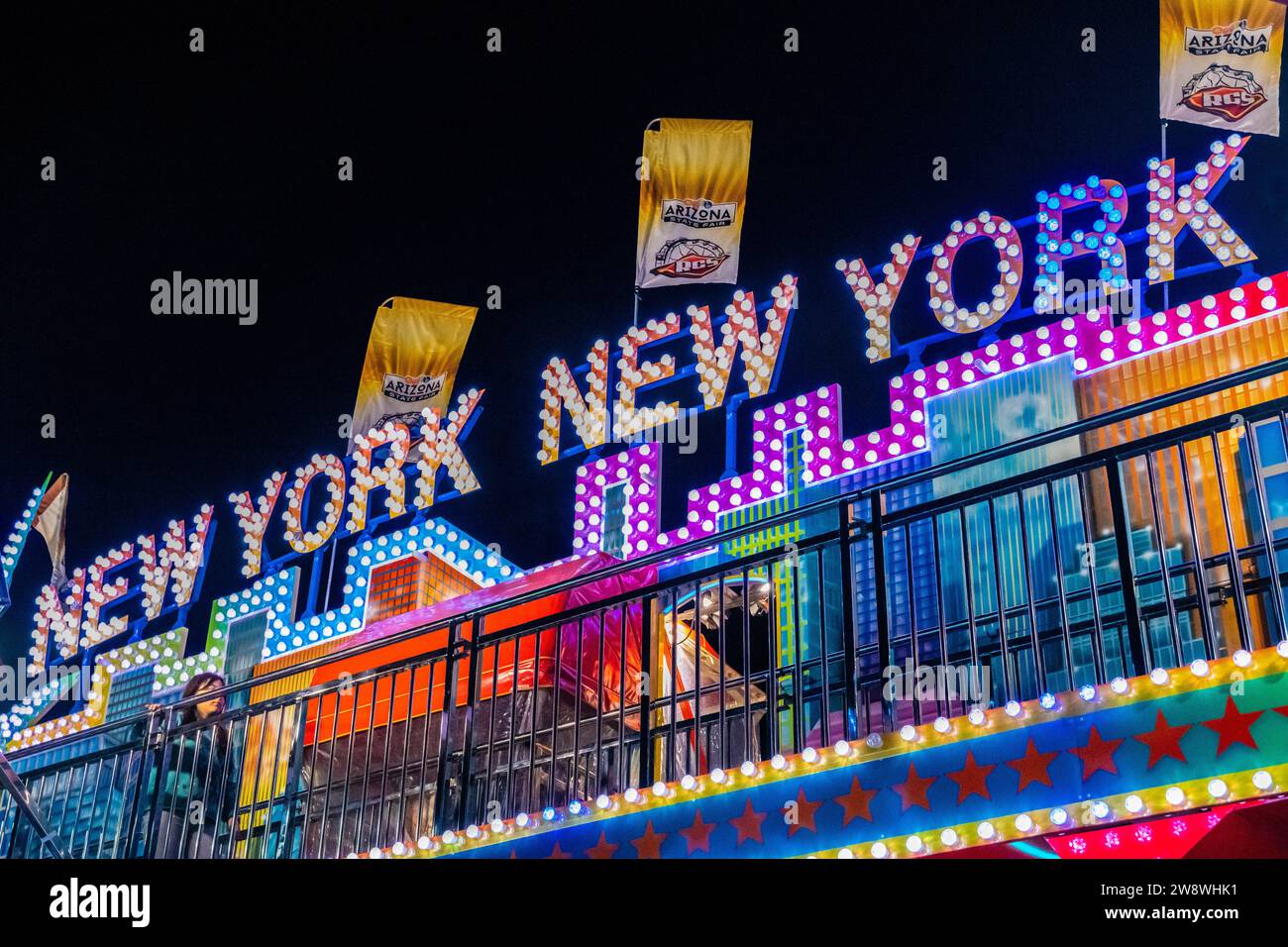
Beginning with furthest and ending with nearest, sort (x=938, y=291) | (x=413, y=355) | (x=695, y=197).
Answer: (x=413, y=355)
(x=695, y=197)
(x=938, y=291)

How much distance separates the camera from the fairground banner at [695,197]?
10969 millimetres

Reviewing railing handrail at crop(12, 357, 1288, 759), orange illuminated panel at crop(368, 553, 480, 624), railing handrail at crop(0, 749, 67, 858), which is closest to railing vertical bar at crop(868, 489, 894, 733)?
railing handrail at crop(12, 357, 1288, 759)

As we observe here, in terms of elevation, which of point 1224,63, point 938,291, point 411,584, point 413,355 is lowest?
point 411,584

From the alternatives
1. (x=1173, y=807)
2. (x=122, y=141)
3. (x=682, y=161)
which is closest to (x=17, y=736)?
(x=122, y=141)

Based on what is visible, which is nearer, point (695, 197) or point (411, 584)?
point (695, 197)

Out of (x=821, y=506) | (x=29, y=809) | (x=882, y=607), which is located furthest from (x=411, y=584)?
(x=882, y=607)

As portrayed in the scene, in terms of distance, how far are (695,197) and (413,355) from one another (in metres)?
3.45

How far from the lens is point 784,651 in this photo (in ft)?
27.0

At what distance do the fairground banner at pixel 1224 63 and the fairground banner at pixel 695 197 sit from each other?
11.1 feet

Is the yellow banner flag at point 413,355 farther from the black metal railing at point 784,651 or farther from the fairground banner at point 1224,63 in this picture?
the fairground banner at point 1224,63

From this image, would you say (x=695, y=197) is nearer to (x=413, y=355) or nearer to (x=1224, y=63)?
(x=413, y=355)

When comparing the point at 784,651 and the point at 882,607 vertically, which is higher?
the point at 784,651

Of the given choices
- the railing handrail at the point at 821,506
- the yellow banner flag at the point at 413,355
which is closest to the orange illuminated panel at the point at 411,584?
the yellow banner flag at the point at 413,355

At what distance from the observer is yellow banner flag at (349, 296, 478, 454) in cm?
1277
